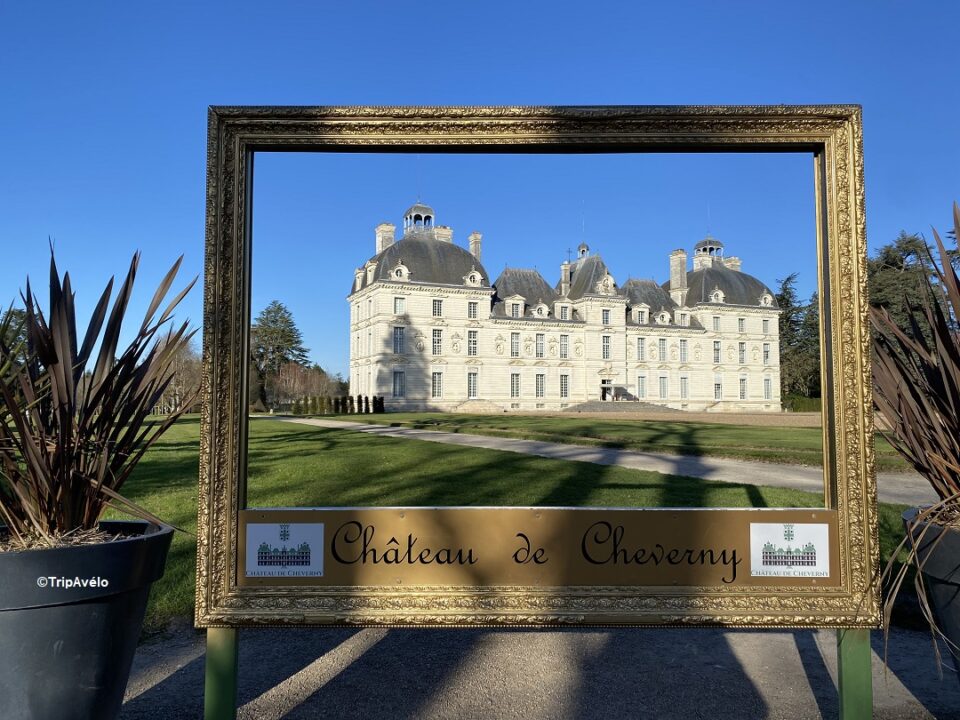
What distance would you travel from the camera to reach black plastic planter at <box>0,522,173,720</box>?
1969mm

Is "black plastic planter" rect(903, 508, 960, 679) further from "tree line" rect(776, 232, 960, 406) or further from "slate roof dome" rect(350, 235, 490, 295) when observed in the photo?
"slate roof dome" rect(350, 235, 490, 295)

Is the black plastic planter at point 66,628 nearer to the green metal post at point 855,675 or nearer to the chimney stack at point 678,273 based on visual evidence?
the chimney stack at point 678,273

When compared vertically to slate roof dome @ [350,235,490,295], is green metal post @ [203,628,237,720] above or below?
below

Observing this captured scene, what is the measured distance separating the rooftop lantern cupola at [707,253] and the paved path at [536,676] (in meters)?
1.84

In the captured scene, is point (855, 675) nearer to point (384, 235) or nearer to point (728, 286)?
point (728, 286)

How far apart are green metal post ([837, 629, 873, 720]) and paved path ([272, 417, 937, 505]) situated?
195 centimetres

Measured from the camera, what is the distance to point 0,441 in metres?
2.19

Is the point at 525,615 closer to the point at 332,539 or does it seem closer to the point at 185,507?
the point at 332,539

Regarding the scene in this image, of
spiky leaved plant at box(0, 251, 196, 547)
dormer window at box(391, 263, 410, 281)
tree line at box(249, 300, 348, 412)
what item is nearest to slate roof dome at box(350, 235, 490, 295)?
dormer window at box(391, 263, 410, 281)

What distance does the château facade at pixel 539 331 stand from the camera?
3.18 meters

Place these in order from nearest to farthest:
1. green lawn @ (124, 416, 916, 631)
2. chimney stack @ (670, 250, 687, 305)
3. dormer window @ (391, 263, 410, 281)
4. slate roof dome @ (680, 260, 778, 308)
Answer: slate roof dome @ (680, 260, 778, 308) < chimney stack @ (670, 250, 687, 305) < dormer window @ (391, 263, 410, 281) < green lawn @ (124, 416, 916, 631)

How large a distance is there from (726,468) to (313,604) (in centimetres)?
651

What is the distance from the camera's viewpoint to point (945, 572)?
7.43ft

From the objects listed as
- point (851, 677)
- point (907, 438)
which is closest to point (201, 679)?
point (851, 677)
